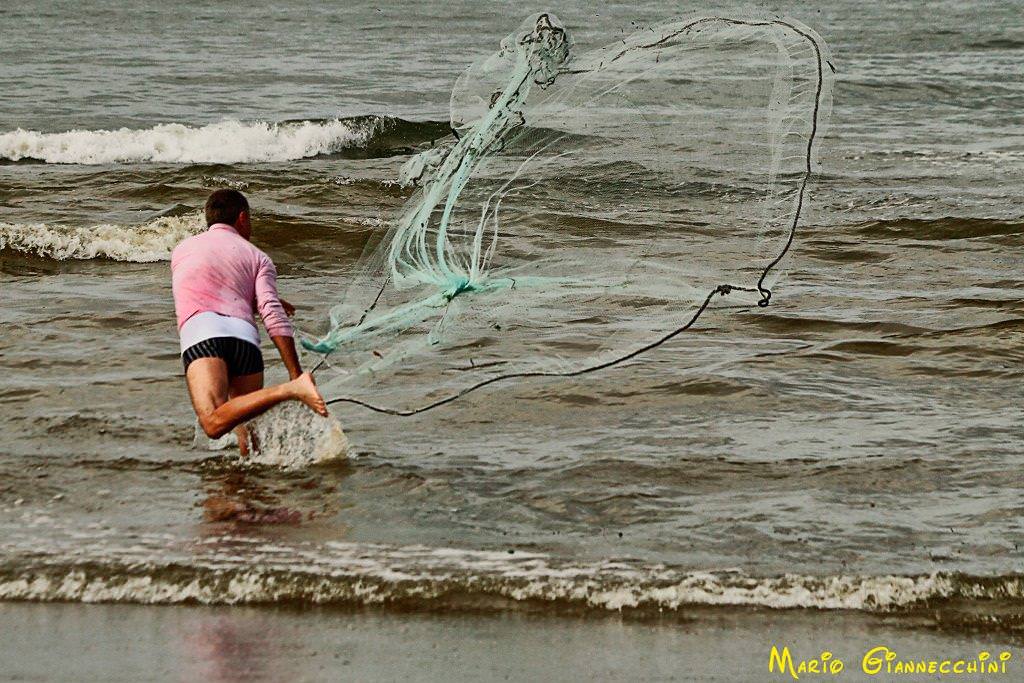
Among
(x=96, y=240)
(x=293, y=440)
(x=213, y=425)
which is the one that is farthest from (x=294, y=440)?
(x=96, y=240)

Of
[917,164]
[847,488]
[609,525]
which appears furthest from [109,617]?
[917,164]

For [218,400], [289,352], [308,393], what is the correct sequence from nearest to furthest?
[308,393]
[289,352]
[218,400]

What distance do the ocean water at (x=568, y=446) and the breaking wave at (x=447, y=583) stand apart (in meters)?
0.01

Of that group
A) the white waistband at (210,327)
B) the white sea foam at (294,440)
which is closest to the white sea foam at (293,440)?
the white sea foam at (294,440)

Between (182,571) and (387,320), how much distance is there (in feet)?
5.34

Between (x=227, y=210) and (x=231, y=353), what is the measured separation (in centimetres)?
73

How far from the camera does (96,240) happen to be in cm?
1330

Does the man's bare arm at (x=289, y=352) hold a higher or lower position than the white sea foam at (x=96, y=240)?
lower

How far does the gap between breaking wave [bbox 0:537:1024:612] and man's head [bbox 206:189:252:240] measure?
1.93 meters

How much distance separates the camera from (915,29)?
116ft

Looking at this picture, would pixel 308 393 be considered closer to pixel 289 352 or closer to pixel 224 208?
pixel 289 352

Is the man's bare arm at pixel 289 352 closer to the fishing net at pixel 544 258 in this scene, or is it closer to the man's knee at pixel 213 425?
the fishing net at pixel 544 258

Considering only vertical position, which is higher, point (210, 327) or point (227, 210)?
point (227, 210)

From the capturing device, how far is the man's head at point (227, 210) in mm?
6906
